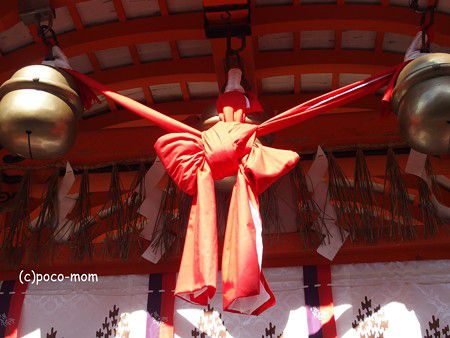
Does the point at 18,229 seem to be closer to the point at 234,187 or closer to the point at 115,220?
the point at 115,220

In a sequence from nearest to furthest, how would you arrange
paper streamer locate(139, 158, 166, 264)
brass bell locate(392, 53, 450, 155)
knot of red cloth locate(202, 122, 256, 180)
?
brass bell locate(392, 53, 450, 155), knot of red cloth locate(202, 122, 256, 180), paper streamer locate(139, 158, 166, 264)

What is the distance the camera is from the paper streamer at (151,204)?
143 inches

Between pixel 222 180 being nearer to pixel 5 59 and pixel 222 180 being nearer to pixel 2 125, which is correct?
pixel 2 125

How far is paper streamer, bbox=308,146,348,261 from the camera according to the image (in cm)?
351

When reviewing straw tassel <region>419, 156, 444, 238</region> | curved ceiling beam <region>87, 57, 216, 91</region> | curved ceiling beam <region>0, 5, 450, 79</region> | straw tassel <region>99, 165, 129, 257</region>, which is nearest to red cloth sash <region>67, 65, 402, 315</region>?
curved ceiling beam <region>0, 5, 450, 79</region>

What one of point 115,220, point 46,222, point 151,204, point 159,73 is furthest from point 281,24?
point 46,222

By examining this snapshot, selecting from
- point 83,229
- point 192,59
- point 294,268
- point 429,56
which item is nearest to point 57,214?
point 83,229

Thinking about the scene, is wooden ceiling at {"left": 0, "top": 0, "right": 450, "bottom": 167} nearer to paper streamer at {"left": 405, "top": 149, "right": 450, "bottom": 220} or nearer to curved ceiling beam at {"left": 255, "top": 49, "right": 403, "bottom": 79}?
curved ceiling beam at {"left": 255, "top": 49, "right": 403, "bottom": 79}

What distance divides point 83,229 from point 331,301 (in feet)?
4.89

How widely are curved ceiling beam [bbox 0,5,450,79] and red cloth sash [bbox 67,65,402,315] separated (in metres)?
0.52

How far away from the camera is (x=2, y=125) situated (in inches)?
105

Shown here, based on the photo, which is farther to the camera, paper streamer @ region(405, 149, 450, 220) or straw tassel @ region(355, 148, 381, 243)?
straw tassel @ region(355, 148, 381, 243)

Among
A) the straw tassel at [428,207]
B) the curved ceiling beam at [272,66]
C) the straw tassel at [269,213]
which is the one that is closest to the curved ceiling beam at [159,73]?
the curved ceiling beam at [272,66]

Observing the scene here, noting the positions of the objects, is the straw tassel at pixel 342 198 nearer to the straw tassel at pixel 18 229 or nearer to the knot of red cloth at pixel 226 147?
the knot of red cloth at pixel 226 147
